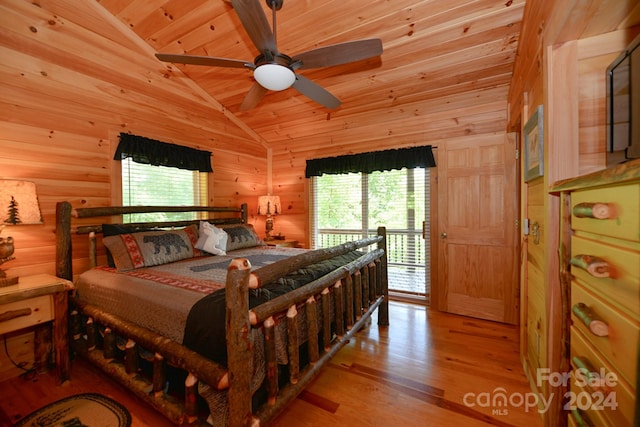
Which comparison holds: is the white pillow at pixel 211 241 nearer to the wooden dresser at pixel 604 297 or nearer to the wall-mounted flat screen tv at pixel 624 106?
the wooden dresser at pixel 604 297

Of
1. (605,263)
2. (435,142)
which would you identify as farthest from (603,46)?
(435,142)

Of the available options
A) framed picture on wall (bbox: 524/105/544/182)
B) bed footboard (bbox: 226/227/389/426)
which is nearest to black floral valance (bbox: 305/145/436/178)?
framed picture on wall (bbox: 524/105/544/182)

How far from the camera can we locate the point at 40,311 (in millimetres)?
1790

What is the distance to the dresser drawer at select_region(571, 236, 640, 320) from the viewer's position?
67 cm

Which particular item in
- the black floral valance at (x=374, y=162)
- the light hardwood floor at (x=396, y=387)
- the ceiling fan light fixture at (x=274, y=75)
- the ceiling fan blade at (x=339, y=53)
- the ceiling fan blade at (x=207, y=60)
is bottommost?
the light hardwood floor at (x=396, y=387)

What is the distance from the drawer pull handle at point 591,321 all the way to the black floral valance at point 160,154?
11.4ft

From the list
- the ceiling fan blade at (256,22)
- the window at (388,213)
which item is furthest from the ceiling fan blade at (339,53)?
the window at (388,213)

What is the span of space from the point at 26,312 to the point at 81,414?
736 millimetres

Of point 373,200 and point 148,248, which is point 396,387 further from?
point 373,200

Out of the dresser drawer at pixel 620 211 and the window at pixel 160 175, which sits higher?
the window at pixel 160 175

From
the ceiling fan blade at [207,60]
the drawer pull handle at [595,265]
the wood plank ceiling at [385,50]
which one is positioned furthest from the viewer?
the wood plank ceiling at [385,50]

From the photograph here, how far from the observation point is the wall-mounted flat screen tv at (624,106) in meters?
1.05

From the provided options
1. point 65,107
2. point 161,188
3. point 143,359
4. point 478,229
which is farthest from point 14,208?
point 478,229

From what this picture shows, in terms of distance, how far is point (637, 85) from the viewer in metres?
1.04
